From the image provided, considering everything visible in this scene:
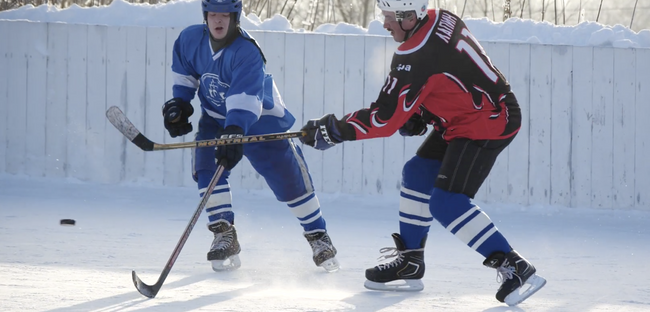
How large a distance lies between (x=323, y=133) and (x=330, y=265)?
73 centimetres

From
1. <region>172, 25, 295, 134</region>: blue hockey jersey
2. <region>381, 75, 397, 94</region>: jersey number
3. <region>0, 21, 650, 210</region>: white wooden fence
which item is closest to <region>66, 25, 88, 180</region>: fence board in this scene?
<region>0, 21, 650, 210</region>: white wooden fence

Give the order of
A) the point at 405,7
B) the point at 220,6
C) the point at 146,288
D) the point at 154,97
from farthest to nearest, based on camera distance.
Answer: the point at 154,97 → the point at 220,6 → the point at 405,7 → the point at 146,288

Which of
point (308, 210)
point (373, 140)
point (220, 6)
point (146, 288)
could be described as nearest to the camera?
point (146, 288)

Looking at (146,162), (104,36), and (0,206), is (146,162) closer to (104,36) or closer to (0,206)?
(104,36)

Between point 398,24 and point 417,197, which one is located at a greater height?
point 398,24

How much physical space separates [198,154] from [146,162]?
3090mm

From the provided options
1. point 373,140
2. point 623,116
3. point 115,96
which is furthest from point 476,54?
point 115,96

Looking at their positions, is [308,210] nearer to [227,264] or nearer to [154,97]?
[227,264]

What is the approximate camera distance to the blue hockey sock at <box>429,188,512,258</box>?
2.92m

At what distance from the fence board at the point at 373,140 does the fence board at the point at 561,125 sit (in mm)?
1204

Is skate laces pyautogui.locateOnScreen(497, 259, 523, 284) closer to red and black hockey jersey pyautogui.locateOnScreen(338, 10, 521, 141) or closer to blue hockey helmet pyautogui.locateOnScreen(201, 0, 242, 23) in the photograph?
red and black hockey jersey pyautogui.locateOnScreen(338, 10, 521, 141)

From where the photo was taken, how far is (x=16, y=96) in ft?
21.9

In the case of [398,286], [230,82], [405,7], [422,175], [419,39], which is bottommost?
[398,286]

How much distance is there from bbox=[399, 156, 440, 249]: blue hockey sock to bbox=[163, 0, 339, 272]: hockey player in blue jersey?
48cm
